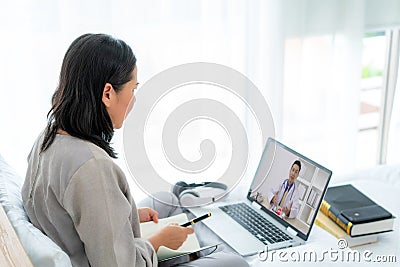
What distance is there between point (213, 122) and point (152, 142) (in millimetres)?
286

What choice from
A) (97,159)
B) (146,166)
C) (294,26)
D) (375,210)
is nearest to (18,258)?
(97,159)

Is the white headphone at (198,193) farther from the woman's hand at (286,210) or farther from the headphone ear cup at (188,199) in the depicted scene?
the woman's hand at (286,210)

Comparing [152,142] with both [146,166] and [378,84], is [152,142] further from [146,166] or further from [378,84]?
[378,84]

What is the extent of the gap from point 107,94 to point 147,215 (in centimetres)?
48

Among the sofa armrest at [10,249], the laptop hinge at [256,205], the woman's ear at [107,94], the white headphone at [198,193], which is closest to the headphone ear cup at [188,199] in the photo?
the white headphone at [198,193]

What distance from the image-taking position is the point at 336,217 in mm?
1910

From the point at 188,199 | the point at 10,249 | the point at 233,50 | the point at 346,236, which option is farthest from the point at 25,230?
the point at 233,50

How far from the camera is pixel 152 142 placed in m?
2.67

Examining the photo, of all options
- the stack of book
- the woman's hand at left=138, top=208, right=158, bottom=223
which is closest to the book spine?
the stack of book

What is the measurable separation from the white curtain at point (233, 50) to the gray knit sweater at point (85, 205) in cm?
103

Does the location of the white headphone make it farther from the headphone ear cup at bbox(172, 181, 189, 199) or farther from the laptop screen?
the laptop screen

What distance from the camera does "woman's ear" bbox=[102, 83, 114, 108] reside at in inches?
55.9

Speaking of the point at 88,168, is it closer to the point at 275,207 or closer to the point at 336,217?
the point at 275,207

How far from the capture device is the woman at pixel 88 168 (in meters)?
1.35
